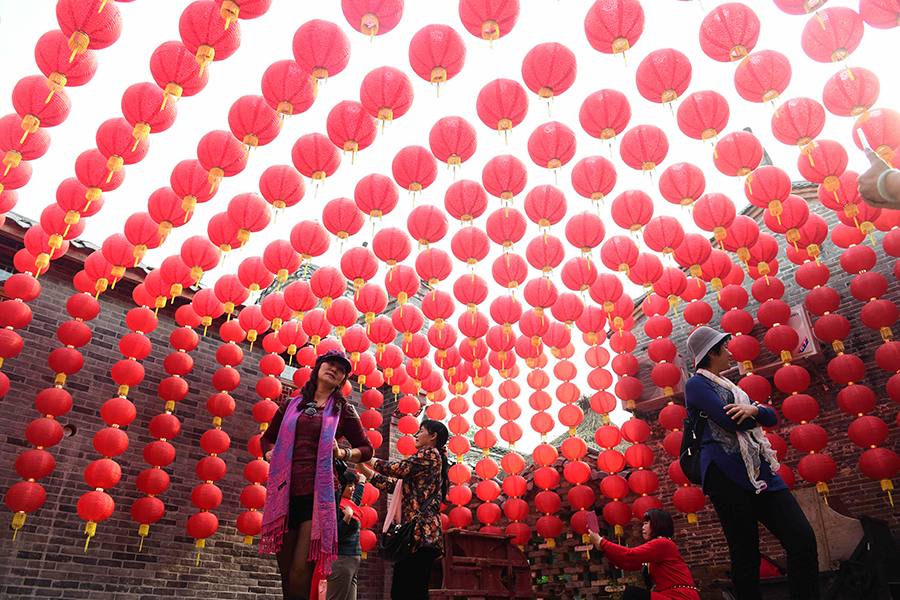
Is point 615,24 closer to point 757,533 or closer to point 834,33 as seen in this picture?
point 834,33

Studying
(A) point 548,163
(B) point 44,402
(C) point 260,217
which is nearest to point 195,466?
(B) point 44,402

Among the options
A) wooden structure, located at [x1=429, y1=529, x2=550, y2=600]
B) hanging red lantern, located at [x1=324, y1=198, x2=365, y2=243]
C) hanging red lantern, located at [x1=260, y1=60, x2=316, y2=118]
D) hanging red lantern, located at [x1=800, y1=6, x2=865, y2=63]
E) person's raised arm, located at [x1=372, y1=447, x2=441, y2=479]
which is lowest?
wooden structure, located at [x1=429, y1=529, x2=550, y2=600]

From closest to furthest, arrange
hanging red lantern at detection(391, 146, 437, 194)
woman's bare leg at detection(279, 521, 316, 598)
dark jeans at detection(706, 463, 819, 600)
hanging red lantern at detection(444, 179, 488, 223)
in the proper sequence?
1. woman's bare leg at detection(279, 521, 316, 598)
2. dark jeans at detection(706, 463, 819, 600)
3. hanging red lantern at detection(391, 146, 437, 194)
4. hanging red lantern at detection(444, 179, 488, 223)

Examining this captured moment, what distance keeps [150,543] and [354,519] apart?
15.7ft

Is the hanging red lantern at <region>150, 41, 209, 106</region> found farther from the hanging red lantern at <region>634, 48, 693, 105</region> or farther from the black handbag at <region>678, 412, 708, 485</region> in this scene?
the black handbag at <region>678, 412, 708, 485</region>

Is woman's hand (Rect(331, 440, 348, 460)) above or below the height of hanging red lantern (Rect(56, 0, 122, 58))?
below

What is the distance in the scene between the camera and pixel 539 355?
812 cm

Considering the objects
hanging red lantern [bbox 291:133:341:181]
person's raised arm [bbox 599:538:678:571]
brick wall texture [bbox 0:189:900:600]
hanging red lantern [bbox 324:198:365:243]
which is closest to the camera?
person's raised arm [bbox 599:538:678:571]

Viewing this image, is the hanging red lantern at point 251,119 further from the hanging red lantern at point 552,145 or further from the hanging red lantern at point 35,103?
the hanging red lantern at point 552,145

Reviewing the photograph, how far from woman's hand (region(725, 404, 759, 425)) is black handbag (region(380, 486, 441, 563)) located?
7.04 ft

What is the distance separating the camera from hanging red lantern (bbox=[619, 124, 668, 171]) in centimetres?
484

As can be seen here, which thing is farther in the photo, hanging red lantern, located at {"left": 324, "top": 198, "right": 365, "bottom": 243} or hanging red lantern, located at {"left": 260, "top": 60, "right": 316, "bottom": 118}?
hanging red lantern, located at {"left": 324, "top": 198, "right": 365, "bottom": 243}

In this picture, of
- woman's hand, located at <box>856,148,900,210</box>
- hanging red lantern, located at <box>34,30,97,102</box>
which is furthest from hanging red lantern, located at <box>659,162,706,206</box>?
hanging red lantern, located at <box>34,30,97,102</box>

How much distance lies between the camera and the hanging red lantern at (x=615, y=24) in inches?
154
